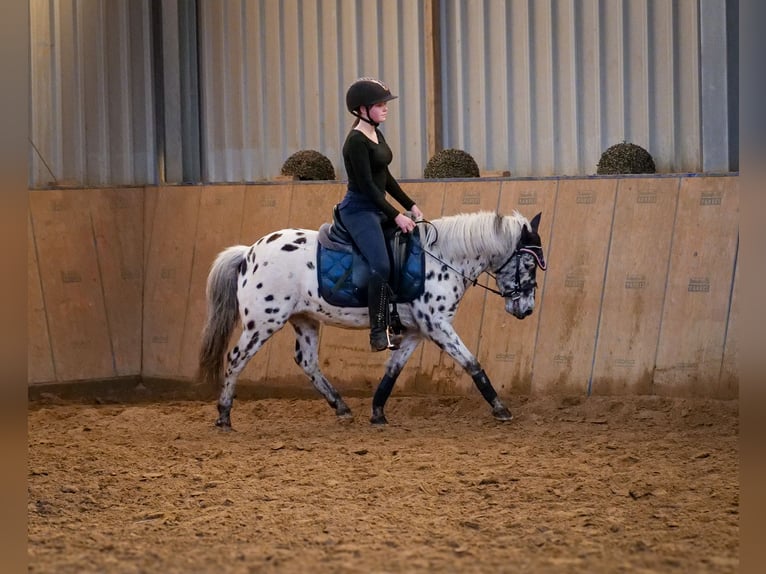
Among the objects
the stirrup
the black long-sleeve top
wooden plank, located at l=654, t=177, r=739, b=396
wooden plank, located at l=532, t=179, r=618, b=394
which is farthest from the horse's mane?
wooden plank, located at l=654, t=177, r=739, b=396

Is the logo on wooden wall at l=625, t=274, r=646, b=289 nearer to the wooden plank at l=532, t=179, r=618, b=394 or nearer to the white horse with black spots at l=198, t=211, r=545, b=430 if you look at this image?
the wooden plank at l=532, t=179, r=618, b=394

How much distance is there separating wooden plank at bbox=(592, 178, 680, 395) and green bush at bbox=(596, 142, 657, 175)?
0.40 m

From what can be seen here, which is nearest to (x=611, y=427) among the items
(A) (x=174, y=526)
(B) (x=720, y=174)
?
(B) (x=720, y=174)

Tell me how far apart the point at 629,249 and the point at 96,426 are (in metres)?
4.38

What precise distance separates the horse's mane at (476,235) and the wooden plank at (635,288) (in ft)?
4.08

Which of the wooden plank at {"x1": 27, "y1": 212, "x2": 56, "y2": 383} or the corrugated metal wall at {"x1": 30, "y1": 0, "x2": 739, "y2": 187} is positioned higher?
the corrugated metal wall at {"x1": 30, "y1": 0, "x2": 739, "y2": 187}

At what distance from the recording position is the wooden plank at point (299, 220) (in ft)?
34.0

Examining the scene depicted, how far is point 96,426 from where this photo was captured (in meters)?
9.08

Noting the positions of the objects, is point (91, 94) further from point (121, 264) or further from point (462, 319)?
point (462, 319)

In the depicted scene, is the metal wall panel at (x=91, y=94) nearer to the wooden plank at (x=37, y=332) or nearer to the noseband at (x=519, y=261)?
the wooden plank at (x=37, y=332)

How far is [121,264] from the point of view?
1127 cm

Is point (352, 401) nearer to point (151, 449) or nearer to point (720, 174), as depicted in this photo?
point (151, 449)

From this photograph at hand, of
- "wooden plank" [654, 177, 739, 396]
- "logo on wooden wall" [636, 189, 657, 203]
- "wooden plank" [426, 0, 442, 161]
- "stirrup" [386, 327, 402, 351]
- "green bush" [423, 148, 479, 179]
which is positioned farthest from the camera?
"wooden plank" [426, 0, 442, 161]

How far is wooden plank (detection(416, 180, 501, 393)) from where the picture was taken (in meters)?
9.62
